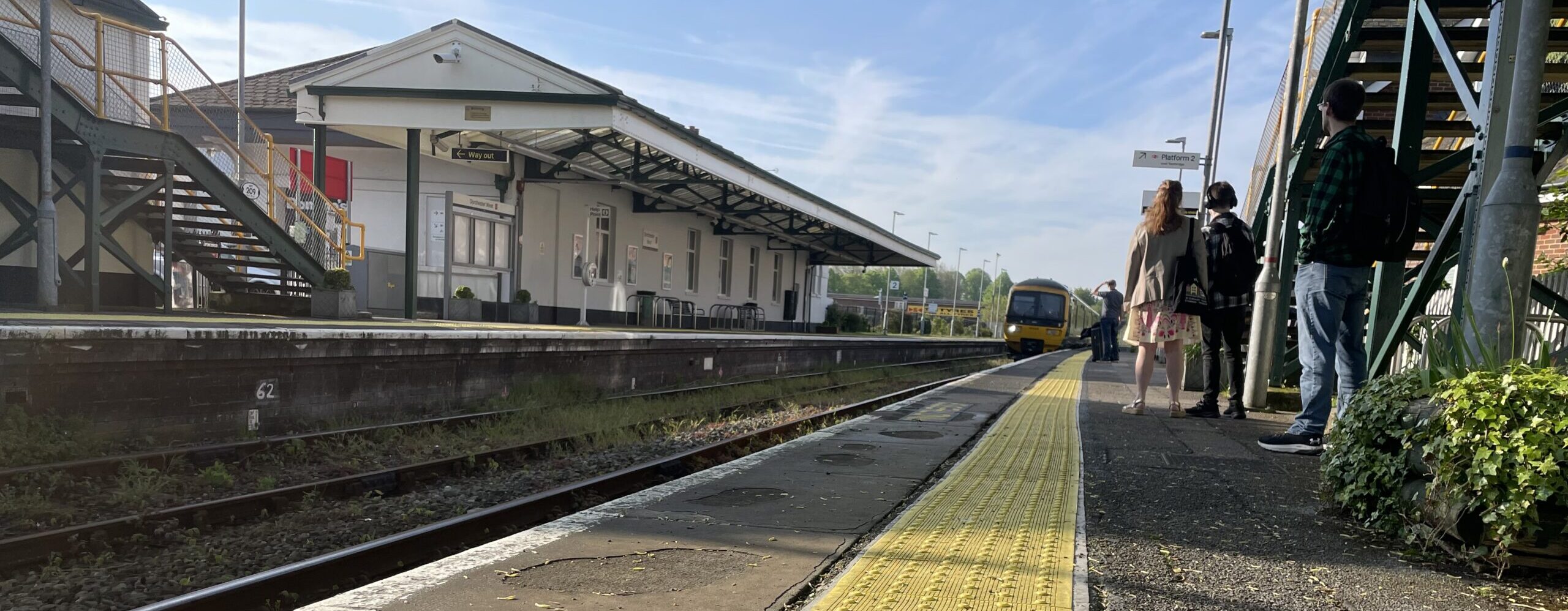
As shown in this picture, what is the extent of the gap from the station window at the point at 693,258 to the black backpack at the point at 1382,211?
24.6 m

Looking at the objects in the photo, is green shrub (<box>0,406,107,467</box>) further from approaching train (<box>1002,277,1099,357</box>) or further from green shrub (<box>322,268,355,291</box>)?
approaching train (<box>1002,277,1099,357</box>)

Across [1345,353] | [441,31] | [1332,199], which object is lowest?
[1345,353]

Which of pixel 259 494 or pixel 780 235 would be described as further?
pixel 780 235

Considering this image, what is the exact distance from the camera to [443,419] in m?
7.84

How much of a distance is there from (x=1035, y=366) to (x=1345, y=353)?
11245 millimetres

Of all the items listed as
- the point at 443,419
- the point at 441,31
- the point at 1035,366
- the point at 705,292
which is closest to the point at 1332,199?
the point at 443,419

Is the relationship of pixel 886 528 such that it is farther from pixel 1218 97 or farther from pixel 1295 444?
pixel 1218 97

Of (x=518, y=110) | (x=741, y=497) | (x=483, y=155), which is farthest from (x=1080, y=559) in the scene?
(x=483, y=155)

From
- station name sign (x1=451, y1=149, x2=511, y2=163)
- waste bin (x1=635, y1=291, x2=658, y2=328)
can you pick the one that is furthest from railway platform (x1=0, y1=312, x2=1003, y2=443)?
waste bin (x1=635, y1=291, x2=658, y2=328)

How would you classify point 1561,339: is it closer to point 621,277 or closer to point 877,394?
point 877,394

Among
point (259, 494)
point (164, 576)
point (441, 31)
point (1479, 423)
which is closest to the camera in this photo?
point (1479, 423)

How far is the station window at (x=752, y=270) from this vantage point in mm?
33375

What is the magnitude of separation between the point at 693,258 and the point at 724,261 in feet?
9.11

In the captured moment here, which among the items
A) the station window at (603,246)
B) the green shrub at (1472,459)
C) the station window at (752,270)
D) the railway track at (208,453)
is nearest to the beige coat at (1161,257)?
the green shrub at (1472,459)
